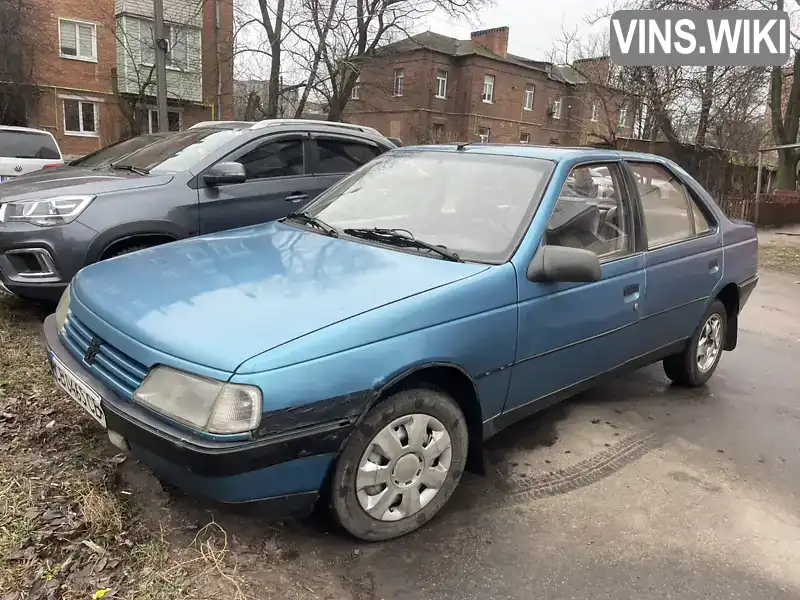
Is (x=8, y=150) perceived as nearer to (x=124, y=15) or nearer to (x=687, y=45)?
(x=687, y=45)

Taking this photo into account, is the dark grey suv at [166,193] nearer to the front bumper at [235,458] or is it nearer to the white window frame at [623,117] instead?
the front bumper at [235,458]

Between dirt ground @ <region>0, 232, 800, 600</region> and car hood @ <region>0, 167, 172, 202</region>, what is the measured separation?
139 centimetres

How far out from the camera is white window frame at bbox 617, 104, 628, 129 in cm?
1957

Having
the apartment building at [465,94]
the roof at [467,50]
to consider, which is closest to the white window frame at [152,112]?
the apartment building at [465,94]

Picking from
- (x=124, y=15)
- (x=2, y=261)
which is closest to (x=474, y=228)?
(x=2, y=261)

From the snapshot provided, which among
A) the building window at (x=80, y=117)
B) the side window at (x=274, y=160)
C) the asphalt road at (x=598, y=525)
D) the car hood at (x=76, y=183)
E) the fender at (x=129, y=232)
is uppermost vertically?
the building window at (x=80, y=117)

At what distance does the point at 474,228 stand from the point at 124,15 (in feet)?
92.7

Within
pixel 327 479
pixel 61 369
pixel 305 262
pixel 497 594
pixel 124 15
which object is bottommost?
pixel 497 594

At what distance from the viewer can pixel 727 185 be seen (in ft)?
68.0

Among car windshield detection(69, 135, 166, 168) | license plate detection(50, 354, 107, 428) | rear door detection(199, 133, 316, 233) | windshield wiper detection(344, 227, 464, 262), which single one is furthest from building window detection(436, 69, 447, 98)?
license plate detection(50, 354, 107, 428)

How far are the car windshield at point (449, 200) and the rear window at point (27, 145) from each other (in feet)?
26.9

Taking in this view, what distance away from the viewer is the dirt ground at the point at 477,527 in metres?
2.44

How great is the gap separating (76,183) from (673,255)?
4317 mm

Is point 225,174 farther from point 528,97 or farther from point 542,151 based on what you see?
point 528,97
